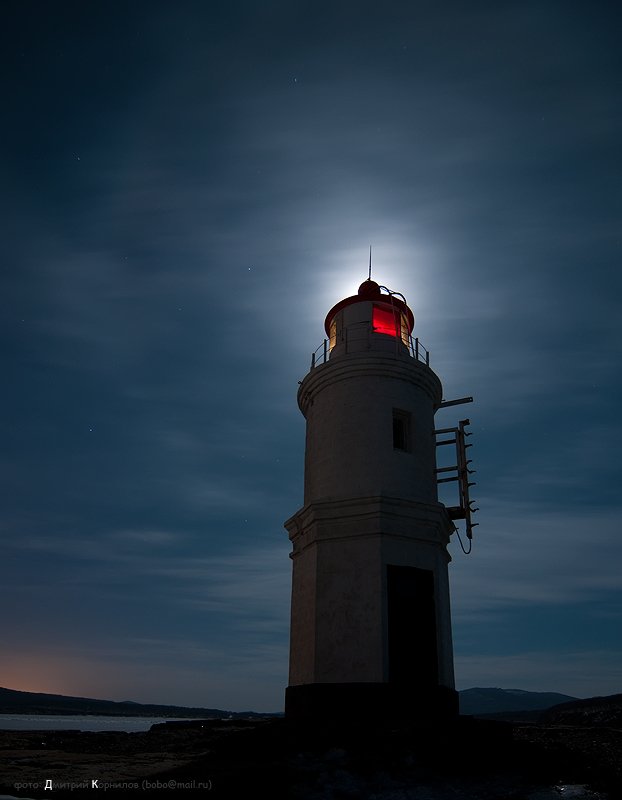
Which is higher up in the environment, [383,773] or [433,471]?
[433,471]

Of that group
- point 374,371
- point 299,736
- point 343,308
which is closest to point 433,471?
point 374,371

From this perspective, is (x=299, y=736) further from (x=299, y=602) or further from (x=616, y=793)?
(x=616, y=793)

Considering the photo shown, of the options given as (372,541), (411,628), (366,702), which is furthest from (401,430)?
(366,702)

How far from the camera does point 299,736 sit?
12547mm

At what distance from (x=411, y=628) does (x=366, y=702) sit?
6.41 feet

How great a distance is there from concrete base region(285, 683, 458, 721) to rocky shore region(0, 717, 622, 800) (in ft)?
2.32

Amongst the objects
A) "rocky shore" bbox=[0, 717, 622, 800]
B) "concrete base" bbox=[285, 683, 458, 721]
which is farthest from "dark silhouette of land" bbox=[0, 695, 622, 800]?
"concrete base" bbox=[285, 683, 458, 721]

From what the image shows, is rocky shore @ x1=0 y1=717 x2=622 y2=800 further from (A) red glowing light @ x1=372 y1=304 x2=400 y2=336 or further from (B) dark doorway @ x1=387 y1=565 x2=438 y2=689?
(A) red glowing light @ x1=372 y1=304 x2=400 y2=336

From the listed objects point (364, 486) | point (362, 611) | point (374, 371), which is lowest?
point (362, 611)

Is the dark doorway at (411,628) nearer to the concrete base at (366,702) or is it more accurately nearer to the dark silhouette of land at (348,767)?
the concrete base at (366,702)

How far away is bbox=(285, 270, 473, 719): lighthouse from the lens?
558 inches

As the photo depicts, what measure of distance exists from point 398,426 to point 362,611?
204 inches

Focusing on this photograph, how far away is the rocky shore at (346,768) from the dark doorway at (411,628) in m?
1.74

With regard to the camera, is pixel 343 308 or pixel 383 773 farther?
pixel 343 308
